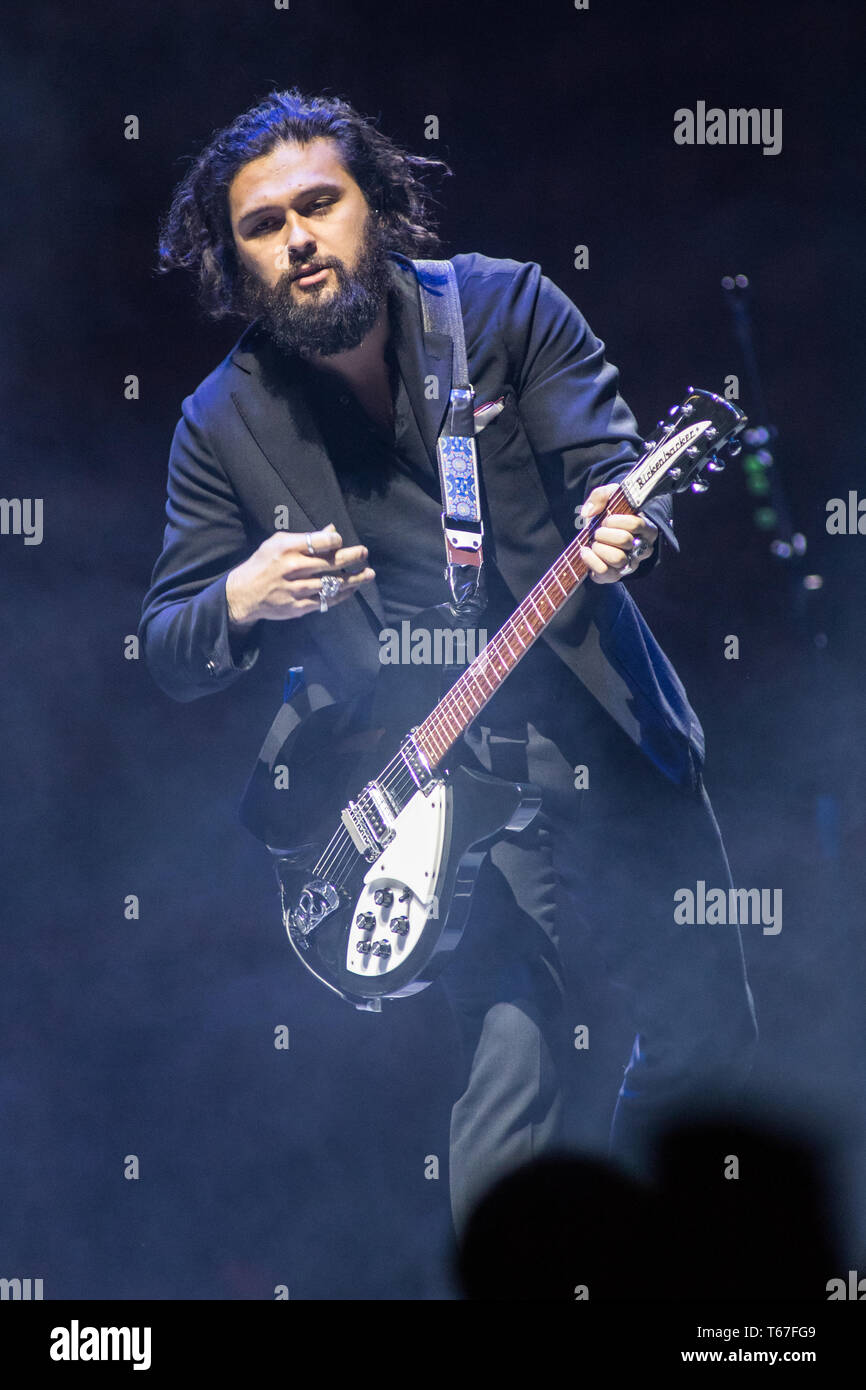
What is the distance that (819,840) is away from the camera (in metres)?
2.91

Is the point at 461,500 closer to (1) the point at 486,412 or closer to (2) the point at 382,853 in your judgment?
(1) the point at 486,412

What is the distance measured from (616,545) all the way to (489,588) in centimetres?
43

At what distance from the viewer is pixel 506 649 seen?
2.47 metres

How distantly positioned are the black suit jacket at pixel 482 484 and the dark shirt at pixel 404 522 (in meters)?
0.04

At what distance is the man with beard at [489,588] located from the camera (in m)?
2.54

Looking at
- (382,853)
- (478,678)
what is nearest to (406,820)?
(382,853)

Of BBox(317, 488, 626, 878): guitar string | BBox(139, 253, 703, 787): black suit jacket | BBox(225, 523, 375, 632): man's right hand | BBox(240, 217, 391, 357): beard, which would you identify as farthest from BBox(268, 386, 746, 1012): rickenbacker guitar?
BBox(240, 217, 391, 357): beard

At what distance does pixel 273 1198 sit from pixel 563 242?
216 centimetres

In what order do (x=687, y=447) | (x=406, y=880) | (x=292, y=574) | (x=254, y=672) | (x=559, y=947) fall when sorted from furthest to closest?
1. (x=254, y=672)
2. (x=559, y=947)
3. (x=406, y=880)
4. (x=292, y=574)
5. (x=687, y=447)

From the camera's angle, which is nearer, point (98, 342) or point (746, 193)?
point (746, 193)

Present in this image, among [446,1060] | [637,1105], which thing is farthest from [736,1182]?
[446,1060]

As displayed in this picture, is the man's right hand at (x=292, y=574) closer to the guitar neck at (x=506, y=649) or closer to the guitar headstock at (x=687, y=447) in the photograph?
the guitar neck at (x=506, y=649)

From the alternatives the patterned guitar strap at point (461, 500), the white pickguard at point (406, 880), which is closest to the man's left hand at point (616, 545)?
the patterned guitar strap at point (461, 500)

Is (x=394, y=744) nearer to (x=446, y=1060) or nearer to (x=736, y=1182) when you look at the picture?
(x=446, y=1060)
